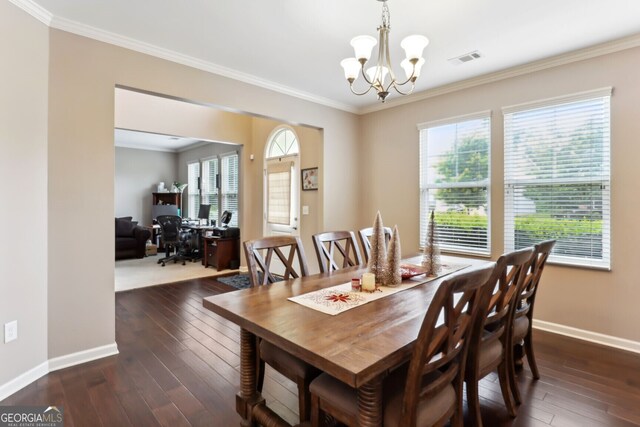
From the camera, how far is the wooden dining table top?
3.71 feet

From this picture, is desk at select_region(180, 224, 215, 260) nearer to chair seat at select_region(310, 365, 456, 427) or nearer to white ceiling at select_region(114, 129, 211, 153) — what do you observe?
white ceiling at select_region(114, 129, 211, 153)

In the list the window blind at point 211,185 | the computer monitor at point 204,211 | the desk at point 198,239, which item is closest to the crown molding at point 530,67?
the desk at point 198,239

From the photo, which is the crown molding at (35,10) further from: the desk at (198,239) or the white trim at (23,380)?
the desk at (198,239)

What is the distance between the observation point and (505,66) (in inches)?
133

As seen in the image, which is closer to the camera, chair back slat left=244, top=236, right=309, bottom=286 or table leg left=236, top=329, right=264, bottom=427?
table leg left=236, top=329, right=264, bottom=427

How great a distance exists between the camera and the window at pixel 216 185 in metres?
7.37

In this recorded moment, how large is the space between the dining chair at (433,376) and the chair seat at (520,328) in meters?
0.87

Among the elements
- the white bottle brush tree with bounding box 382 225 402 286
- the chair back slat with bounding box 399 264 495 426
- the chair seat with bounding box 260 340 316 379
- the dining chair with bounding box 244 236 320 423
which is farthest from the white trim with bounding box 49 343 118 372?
the chair back slat with bounding box 399 264 495 426

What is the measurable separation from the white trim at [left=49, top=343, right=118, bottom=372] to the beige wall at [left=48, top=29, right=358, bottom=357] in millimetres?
37

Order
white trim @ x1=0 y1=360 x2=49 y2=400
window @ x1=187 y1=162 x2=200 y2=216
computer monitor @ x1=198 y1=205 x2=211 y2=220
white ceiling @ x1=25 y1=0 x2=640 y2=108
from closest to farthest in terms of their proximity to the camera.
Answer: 1. white trim @ x1=0 y1=360 x2=49 y2=400
2. white ceiling @ x1=25 y1=0 x2=640 y2=108
3. computer monitor @ x1=198 y1=205 x2=211 y2=220
4. window @ x1=187 y1=162 x2=200 y2=216

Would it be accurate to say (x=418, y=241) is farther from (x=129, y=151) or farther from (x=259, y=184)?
(x=129, y=151)

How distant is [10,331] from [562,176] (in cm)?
462

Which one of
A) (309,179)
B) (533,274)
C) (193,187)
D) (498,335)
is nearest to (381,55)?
(533,274)

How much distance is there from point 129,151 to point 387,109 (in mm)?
7502
